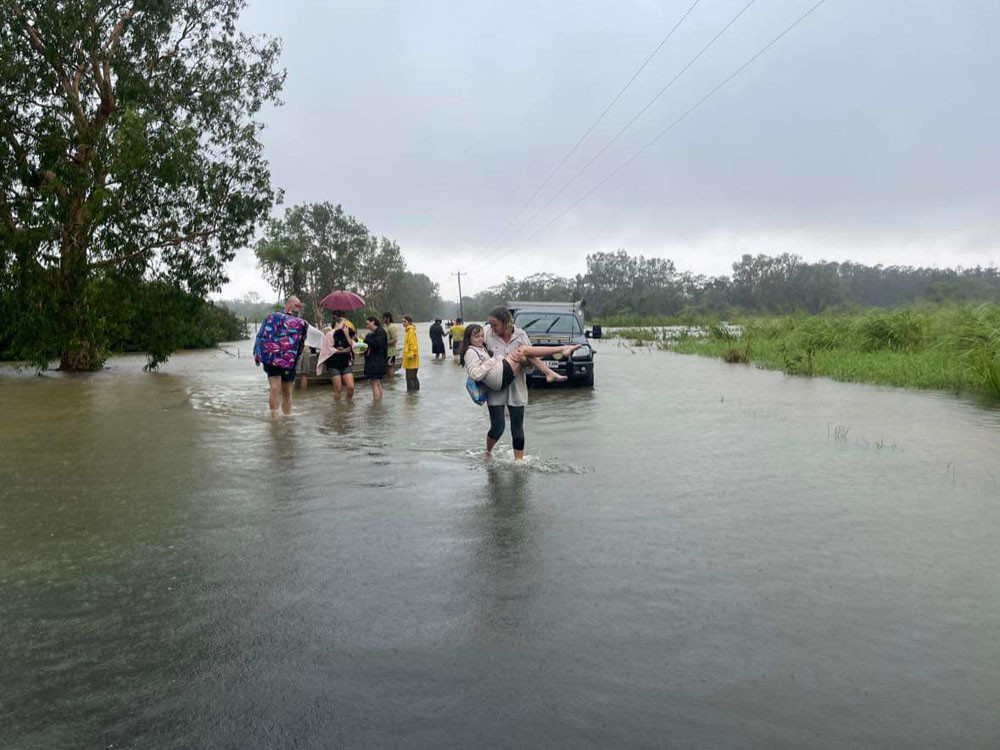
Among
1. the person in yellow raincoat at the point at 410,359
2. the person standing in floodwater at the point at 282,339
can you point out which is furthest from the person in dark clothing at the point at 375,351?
the person standing in floodwater at the point at 282,339

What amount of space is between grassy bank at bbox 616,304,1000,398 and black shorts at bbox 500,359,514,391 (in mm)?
11864

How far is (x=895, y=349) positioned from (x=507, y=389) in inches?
871

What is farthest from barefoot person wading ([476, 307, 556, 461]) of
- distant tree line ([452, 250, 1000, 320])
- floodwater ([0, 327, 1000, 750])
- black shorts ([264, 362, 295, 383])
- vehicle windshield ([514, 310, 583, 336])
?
distant tree line ([452, 250, 1000, 320])

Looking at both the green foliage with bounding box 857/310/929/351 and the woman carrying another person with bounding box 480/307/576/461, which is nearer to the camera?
the woman carrying another person with bounding box 480/307/576/461

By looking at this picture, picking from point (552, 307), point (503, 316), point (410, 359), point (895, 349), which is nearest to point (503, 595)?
point (503, 316)

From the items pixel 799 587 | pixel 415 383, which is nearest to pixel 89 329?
pixel 415 383

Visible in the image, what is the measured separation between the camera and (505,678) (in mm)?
3631

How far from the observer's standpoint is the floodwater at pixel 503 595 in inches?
130

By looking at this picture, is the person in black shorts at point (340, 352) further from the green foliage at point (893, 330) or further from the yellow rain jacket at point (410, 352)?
the green foliage at point (893, 330)

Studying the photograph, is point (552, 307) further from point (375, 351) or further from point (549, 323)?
point (375, 351)

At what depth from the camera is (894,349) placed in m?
26.7

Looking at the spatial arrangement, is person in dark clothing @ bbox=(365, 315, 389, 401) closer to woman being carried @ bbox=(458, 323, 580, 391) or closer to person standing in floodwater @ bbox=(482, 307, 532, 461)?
person standing in floodwater @ bbox=(482, 307, 532, 461)

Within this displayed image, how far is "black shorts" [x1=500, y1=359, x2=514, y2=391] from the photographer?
8.77 m

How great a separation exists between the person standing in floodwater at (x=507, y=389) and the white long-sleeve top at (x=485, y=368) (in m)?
0.13
